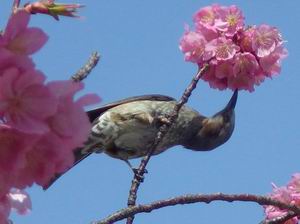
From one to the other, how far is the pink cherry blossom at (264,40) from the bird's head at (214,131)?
3.12 m

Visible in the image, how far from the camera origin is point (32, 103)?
1.42 m

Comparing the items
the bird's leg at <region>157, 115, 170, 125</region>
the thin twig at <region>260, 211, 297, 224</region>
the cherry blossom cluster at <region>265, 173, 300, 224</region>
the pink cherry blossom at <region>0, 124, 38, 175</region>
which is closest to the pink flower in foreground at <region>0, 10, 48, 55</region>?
the pink cherry blossom at <region>0, 124, 38, 175</region>

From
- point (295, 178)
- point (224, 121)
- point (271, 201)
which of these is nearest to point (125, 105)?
point (224, 121)

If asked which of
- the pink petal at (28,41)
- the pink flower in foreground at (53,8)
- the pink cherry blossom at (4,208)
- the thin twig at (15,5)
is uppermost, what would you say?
the pink flower in foreground at (53,8)

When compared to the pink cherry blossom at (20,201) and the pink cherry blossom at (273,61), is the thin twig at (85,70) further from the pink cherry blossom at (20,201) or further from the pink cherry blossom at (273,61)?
the pink cherry blossom at (273,61)

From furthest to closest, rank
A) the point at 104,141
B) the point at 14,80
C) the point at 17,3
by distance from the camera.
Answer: the point at 104,141 → the point at 17,3 → the point at 14,80

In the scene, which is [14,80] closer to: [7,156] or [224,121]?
[7,156]

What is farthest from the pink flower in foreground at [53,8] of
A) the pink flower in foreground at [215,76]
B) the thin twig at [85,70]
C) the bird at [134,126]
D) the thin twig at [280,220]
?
the bird at [134,126]

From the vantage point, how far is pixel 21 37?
1426 millimetres

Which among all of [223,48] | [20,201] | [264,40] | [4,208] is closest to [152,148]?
Answer: [223,48]

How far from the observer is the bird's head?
8430 mm

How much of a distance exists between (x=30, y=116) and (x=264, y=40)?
3.90 metres

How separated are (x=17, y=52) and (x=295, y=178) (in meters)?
2.90

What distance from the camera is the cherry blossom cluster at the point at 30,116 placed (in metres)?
1.39
